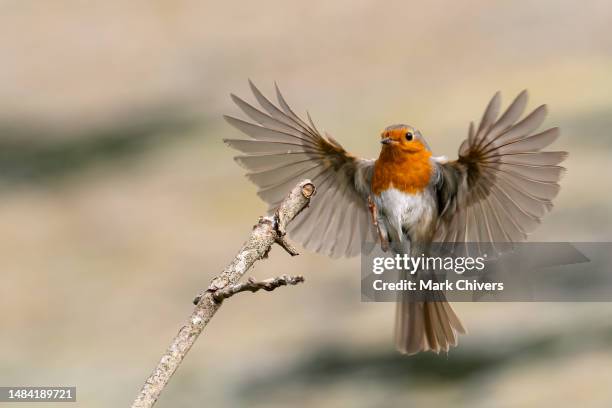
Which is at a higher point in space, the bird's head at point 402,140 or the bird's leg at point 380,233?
the bird's head at point 402,140

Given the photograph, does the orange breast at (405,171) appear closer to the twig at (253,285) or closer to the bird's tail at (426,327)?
the bird's tail at (426,327)

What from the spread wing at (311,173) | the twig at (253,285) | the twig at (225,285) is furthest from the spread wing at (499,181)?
the twig at (253,285)

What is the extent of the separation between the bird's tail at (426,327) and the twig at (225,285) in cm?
166

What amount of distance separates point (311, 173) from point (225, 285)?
176 centimetres

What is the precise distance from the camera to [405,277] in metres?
4.32

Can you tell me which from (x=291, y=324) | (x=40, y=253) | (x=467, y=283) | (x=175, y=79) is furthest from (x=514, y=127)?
(x=175, y=79)

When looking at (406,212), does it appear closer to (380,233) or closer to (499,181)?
(380,233)

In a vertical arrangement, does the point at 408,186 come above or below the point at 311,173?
below

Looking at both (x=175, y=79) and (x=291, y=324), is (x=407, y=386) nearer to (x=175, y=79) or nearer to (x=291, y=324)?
(x=291, y=324)

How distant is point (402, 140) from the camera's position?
3910mm

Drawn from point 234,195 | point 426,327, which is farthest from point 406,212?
point 234,195

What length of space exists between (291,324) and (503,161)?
198 inches

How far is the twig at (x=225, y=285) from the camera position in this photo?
2.23m

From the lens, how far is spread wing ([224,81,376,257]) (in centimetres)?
392
